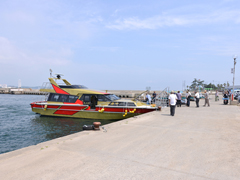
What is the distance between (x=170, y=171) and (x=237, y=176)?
1386 mm

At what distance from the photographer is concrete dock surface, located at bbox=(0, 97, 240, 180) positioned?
404 centimetres

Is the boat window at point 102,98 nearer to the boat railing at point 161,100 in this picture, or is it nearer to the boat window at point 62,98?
the boat window at point 62,98

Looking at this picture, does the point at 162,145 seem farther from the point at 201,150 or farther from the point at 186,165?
the point at 186,165

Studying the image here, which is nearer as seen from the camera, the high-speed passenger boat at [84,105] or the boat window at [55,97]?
the high-speed passenger boat at [84,105]

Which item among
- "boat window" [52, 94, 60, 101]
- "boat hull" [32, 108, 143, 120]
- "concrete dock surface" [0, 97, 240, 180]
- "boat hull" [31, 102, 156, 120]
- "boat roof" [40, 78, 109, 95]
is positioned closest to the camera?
"concrete dock surface" [0, 97, 240, 180]

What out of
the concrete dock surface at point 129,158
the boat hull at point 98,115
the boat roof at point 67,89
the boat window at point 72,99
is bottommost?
the boat hull at point 98,115

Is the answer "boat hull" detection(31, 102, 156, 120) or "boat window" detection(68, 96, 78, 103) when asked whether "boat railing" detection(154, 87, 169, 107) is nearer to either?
"boat hull" detection(31, 102, 156, 120)

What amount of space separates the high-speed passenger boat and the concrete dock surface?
345 inches

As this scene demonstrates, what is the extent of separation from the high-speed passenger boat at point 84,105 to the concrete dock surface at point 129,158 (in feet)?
28.7

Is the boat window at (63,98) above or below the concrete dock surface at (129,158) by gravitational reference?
above

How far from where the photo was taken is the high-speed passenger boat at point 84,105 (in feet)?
53.2

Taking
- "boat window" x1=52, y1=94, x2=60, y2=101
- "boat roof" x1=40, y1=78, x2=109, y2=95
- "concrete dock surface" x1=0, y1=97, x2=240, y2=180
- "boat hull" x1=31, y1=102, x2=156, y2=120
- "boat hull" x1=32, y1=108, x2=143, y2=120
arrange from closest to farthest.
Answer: "concrete dock surface" x1=0, y1=97, x2=240, y2=180 → "boat hull" x1=31, y1=102, x2=156, y2=120 → "boat hull" x1=32, y1=108, x2=143, y2=120 → "boat roof" x1=40, y1=78, x2=109, y2=95 → "boat window" x1=52, y1=94, x2=60, y2=101

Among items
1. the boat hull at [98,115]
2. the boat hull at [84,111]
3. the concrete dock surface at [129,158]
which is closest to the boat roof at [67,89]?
the boat hull at [84,111]

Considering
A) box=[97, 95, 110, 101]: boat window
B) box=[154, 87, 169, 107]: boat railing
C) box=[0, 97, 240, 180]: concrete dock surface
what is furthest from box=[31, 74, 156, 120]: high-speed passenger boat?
box=[0, 97, 240, 180]: concrete dock surface
